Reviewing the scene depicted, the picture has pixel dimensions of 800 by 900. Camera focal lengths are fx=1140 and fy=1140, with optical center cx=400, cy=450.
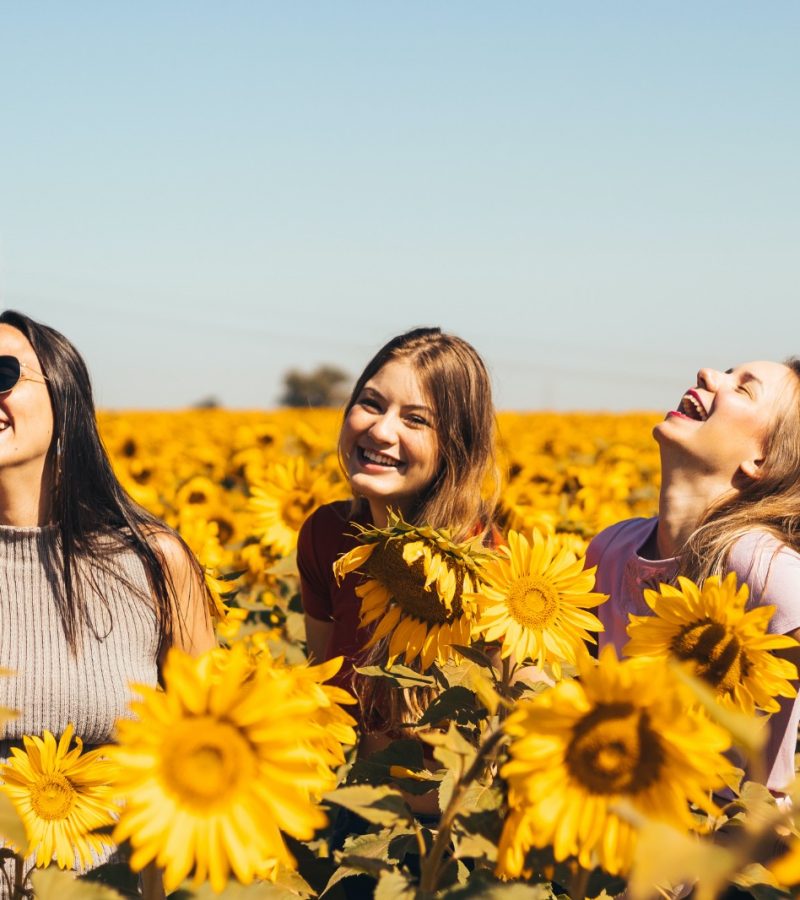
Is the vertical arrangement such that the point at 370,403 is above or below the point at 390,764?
above

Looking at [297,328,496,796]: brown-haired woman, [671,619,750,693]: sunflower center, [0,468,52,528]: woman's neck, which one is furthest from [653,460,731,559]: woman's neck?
[0,468,52,528]: woman's neck

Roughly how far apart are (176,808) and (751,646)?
0.89 meters

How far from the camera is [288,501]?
4.54 meters

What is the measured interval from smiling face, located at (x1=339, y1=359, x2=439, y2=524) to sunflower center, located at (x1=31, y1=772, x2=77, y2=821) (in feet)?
3.64

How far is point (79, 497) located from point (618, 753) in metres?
1.79

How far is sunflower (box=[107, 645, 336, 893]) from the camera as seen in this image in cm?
113

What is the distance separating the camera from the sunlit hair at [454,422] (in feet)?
9.25

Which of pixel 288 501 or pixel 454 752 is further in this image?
pixel 288 501

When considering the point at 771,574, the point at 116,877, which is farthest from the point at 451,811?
the point at 771,574

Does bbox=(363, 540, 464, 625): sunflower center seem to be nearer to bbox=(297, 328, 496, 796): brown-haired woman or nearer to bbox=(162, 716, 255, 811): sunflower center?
bbox=(297, 328, 496, 796): brown-haired woman

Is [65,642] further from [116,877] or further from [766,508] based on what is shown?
[766,508]

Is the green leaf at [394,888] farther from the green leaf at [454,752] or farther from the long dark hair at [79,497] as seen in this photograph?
the long dark hair at [79,497]

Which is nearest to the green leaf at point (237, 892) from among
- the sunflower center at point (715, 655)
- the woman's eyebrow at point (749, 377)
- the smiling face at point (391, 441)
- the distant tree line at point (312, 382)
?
the sunflower center at point (715, 655)

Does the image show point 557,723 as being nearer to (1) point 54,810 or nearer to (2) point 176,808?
(2) point 176,808
